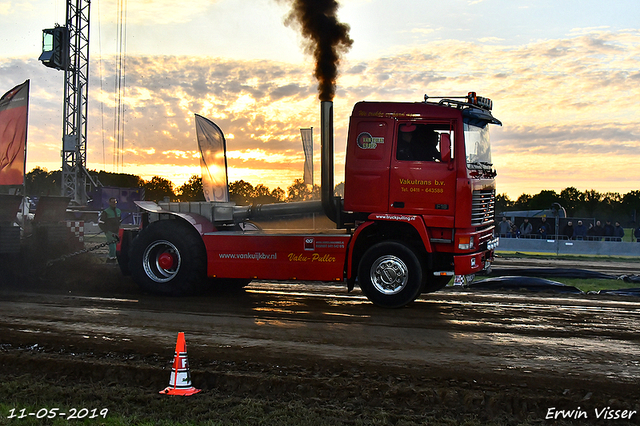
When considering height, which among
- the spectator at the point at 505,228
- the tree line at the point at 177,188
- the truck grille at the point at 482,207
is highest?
the tree line at the point at 177,188

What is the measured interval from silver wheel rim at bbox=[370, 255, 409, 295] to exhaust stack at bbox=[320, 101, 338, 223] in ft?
3.78

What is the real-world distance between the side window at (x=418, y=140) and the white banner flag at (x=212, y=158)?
4.11m

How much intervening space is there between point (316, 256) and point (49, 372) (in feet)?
14.4

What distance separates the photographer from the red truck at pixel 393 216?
8320 millimetres

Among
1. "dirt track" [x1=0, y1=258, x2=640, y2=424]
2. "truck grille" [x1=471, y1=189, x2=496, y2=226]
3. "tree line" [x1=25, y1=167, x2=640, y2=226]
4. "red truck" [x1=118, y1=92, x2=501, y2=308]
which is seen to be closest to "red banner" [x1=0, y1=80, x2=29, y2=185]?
"dirt track" [x1=0, y1=258, x2=640, y2=424]

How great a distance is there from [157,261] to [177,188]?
7.14 metres

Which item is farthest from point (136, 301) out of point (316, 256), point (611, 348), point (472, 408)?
point (611, 348)

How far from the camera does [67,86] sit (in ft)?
96.6

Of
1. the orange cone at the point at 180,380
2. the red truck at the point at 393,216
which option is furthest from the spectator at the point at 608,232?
the orange cone at the point at 180,380

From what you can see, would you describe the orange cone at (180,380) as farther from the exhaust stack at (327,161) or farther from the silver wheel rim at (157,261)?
the silver wheel rim at (157,261)

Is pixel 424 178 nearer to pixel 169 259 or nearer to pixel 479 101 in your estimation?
pixel 479 101

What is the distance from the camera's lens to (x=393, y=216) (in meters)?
8.47

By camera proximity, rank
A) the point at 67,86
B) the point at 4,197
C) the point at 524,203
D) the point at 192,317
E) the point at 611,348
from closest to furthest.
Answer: the point at 611,348, the point at 192,317, the point at 4,197, the point at 67,86, the point at 524,203

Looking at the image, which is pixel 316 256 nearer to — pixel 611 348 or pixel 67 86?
pixel 611 348
